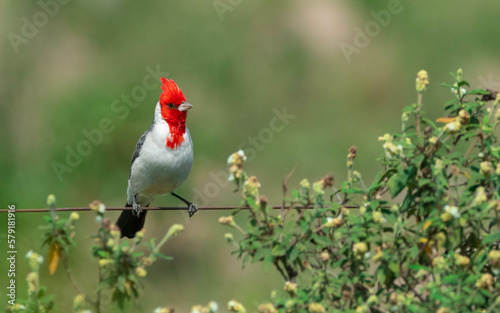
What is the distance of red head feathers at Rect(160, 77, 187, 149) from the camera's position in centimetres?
467

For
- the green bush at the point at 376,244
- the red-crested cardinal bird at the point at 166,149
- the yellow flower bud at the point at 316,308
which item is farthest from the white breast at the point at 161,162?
the yellow flower bud at the point at 316,308

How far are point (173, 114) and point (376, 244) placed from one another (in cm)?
246

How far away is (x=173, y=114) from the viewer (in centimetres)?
473

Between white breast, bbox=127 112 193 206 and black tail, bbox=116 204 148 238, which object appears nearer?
white breast, bbox=127 112 193 206

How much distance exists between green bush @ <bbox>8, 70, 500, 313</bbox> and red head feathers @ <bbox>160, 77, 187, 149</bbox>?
211 centimetres

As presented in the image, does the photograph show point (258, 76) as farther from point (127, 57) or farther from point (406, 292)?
point (406, 292)

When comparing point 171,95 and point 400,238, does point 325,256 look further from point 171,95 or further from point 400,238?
point 171,95

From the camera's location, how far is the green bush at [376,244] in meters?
2.33

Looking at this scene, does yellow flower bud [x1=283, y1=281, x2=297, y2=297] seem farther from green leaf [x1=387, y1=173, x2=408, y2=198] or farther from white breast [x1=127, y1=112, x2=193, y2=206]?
white breast [x1=127, y1=112, x2=193, y2=206]

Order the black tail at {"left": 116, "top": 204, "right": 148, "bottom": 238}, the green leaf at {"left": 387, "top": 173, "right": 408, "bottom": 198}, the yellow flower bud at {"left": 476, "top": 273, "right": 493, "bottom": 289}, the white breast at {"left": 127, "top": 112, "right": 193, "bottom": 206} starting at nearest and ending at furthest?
the yellow flower bud at {"left": 476, "top": 273, "right": 493, "bottom": 289} → the green leaf at {"left": 387, "top": 173, "right": 408, "bottom": 198} → the white breast at {"left": 127, "top": 112, "right": 193, "bottom": 206} → the black tail at {"left": 116, "top": 204, "right": 148, "bottom": 238}

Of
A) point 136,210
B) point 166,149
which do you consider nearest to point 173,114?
point 166,149

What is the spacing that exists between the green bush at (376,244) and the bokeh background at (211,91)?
3365 mm

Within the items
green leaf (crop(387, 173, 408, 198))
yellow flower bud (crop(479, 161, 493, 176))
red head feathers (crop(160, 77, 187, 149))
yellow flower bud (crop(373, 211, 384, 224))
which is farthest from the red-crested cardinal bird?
yellow flower bud (crop(479, 161, 493, 176))

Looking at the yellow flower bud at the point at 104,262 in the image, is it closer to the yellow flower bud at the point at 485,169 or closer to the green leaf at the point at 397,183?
the green leaf at the point at 397,183
